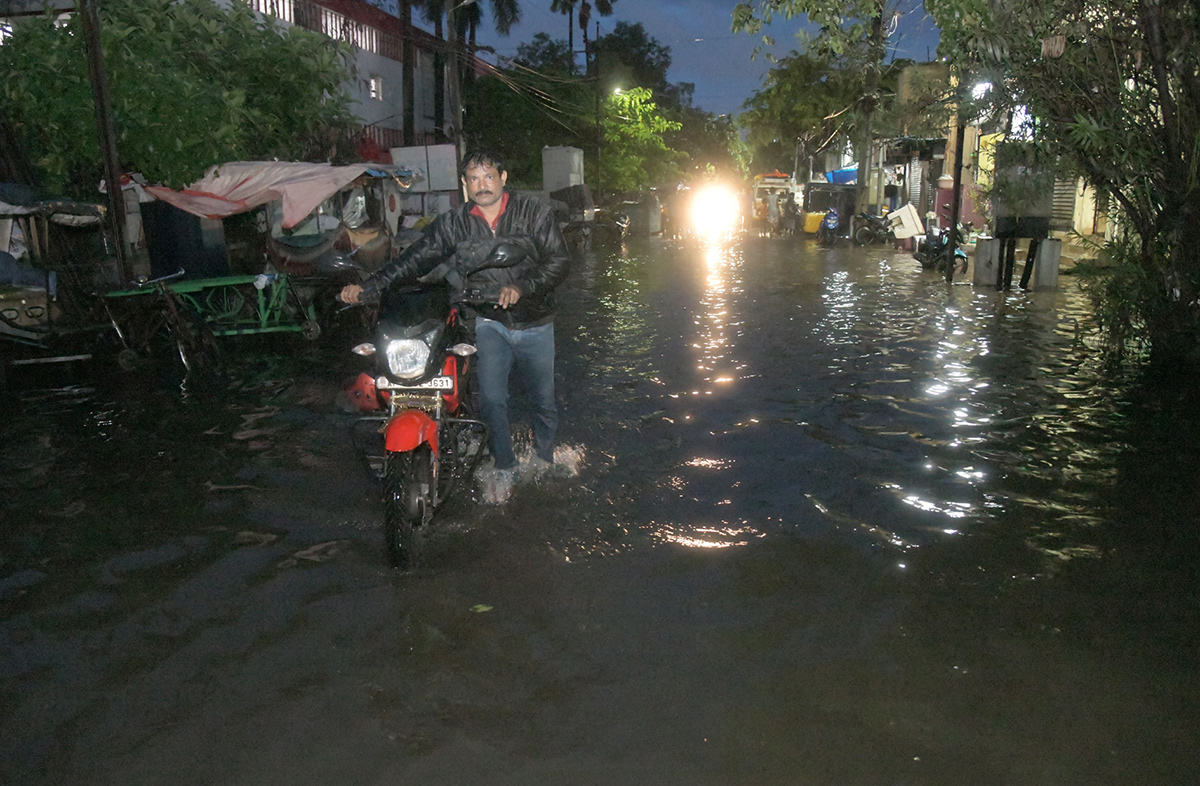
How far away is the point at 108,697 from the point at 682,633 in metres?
2.12

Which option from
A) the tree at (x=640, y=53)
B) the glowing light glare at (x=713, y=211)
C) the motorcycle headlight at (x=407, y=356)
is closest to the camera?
the motorcycle headlight at (x=407, y=356)

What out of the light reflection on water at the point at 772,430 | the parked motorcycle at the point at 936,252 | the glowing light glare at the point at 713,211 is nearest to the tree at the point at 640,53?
the glowing light glare at the point at 713,211

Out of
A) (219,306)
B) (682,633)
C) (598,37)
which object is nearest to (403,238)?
(219,306)

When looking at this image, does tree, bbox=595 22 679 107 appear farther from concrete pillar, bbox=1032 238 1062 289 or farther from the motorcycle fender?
the motorcycle fender

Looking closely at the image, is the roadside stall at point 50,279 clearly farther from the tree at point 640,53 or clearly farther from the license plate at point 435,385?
the tree at point 640,53

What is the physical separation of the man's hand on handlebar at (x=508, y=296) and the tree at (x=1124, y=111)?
16.9ft

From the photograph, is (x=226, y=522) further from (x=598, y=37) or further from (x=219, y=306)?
(x=598, y=37)

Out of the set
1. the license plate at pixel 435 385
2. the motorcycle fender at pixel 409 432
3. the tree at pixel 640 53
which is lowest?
the motorcycle fender at pixel 409 432

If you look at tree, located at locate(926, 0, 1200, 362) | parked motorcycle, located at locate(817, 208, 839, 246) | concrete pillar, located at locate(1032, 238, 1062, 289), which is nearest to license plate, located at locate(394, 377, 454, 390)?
tree, located at locate(926, 0, 1200, 362)

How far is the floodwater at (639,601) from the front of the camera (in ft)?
9.98

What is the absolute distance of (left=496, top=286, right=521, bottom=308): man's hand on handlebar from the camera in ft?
15.6

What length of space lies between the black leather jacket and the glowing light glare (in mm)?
30762

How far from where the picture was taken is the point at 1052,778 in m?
2.85

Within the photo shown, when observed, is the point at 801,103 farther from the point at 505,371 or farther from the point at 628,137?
the point at 505,371
